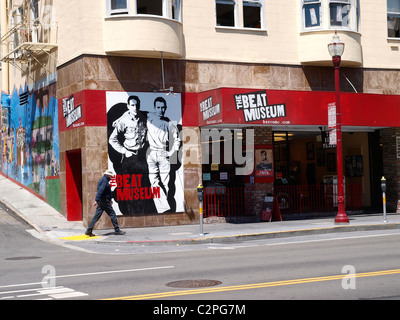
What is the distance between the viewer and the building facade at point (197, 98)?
19938 millimetres

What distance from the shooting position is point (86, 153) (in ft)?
64.5

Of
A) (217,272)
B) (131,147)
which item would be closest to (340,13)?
(131,147)

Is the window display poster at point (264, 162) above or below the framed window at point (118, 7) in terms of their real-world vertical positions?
below

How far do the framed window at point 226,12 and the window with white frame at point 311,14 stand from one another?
2.70 m

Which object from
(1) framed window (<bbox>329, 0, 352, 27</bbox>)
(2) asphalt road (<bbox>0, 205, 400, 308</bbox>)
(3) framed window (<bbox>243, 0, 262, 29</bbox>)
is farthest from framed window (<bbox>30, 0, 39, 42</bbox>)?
(1) framed window (<bbox>329, 0, 352, 27</bbox>)

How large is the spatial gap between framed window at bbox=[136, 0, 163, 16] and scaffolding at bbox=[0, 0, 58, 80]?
11.3 ft

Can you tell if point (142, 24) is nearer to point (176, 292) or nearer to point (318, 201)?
point (318, 201)

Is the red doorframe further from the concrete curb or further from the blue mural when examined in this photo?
the concrete curb

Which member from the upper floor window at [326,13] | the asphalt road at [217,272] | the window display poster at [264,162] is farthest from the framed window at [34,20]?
the asphalt road at [217,272]

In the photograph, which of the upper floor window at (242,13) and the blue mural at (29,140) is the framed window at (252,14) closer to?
the upper floor window at (242,13)

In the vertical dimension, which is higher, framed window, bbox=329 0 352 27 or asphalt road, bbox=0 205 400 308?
framed window, bbox=329 0 352 27

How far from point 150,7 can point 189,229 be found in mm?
7340

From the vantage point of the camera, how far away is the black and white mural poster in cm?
2005

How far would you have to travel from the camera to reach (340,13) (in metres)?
22.9
